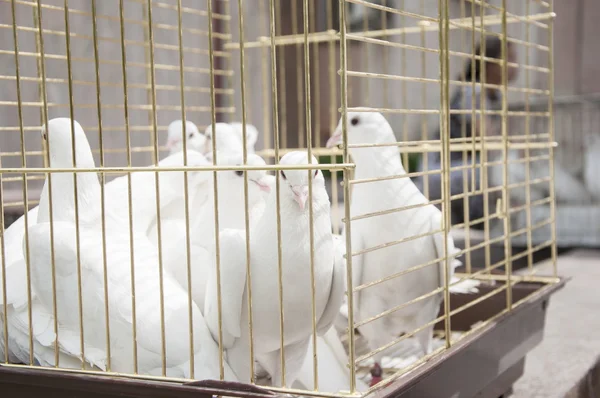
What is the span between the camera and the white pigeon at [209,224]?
4.78 ft

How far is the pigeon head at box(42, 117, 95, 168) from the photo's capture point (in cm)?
144

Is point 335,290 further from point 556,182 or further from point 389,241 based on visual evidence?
point 556,182

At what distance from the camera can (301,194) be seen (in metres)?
1.21

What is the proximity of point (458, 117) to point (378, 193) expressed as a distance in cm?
184

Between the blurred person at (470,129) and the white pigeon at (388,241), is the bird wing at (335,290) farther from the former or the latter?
the blurred person at (470,129)

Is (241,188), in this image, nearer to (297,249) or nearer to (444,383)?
(297,249)

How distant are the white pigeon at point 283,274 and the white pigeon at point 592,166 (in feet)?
11.6

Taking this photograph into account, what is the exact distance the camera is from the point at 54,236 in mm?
1295

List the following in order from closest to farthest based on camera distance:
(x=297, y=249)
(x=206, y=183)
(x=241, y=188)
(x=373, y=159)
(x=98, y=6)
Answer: (x=297, y=249) < (x=241, y=188) < (x=373, y=159) < (x=206, y=183) < (x=98, y=6)

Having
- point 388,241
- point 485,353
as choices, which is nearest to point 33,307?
point 388,241

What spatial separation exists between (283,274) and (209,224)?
397 mm

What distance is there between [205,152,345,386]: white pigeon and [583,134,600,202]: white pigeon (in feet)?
11.6

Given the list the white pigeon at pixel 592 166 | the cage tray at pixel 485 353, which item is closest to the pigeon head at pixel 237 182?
the cage tray at pixel 485 353

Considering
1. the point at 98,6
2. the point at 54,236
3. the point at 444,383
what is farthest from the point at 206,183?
the point at 98,6
